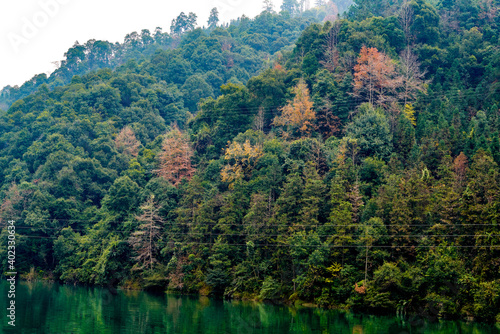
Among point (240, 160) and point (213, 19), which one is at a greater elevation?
point (213, 19)

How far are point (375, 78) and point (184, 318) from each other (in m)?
35.0

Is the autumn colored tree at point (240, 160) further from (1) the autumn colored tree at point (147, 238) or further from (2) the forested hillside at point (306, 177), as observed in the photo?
(1) the autumn colored tree at point (147, 238)

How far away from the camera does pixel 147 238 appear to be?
55.1 meters

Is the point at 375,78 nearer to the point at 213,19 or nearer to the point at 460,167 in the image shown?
the point at 460,167

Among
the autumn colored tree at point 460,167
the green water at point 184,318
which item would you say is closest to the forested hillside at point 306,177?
the autumn colored tree at point 460,167

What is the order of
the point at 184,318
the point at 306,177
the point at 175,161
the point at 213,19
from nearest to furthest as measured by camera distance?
the point at 184,318 → the point at 306,177 → the point at 175,161 → the point at 213,19

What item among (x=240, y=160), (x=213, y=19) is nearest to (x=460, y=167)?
(x=240, y=160)

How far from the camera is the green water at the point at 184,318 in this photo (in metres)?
31.4

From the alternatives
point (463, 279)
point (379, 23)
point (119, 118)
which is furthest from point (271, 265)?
point (119, 118)

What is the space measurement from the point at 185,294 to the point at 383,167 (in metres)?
22.3

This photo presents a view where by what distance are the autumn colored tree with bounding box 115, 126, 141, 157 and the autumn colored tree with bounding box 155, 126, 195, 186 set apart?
10.8 m

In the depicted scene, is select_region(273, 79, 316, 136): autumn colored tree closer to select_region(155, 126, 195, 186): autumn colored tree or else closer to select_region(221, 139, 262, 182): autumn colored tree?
select_region(221, 139, 262, 182): autumn colored tree

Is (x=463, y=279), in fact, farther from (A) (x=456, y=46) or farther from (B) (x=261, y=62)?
(B) (x=261, y=62)

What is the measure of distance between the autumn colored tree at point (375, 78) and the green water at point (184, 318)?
26427mm
